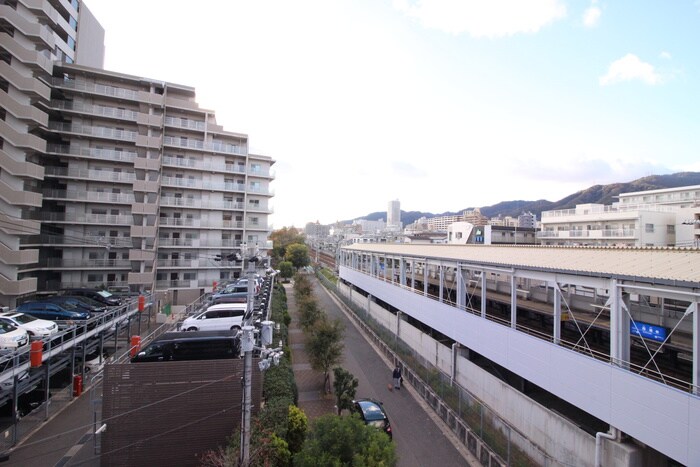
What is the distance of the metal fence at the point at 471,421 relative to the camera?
36.7 ft

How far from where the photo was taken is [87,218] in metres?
34.4

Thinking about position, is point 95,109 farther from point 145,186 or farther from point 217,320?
point 217,320

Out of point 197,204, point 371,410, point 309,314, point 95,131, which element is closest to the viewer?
point 371,410

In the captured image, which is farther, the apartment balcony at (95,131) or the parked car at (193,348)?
the apartment balcony at (95,131)

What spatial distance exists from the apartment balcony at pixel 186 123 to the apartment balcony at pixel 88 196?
8.66m

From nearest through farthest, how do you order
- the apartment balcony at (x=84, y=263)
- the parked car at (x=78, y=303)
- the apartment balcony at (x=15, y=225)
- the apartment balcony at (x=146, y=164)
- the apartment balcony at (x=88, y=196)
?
the parked car at (x=78, y=303) → the apartment balcony at (x=15, y=225) → the apartment balcony at (x=84, y=263) → the apartment balcony at (x=88, y=196) → the apartment balcony at (x=146, y=164)

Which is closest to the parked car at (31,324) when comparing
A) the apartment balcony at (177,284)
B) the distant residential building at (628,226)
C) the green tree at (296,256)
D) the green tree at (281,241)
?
the apartment balcony at (177,284)

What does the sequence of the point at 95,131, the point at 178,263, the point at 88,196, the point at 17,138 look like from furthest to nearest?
the point at 178,263
the point at 95,131
the point at 88,196
the point at 17,138

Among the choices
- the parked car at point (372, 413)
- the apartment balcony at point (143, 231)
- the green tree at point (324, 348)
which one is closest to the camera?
the parked car at point (372, 413)

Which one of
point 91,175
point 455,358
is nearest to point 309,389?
point 455,358

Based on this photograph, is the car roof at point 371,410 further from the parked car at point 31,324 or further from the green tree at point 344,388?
the parked car at point 31,324

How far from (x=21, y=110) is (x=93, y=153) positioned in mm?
8518

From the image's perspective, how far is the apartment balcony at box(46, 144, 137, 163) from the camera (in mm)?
33125

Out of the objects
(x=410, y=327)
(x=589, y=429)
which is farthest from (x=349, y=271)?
(x=589, y=429)
